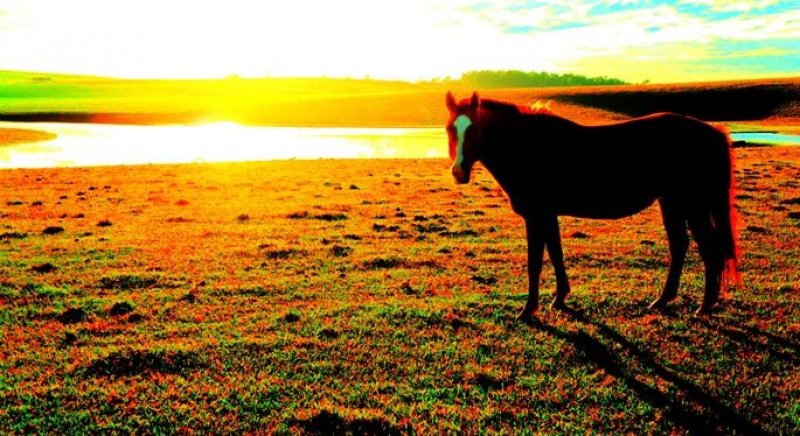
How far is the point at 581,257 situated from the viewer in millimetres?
12320

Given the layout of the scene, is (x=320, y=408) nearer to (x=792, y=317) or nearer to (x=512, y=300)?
(x=512, y=300)

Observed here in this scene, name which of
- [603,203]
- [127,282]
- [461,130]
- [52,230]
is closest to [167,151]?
[52,230]

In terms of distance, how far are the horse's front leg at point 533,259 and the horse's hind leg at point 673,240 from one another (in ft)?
6.40

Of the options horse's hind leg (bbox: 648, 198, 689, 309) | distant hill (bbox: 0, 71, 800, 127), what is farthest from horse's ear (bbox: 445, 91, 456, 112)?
distant hill (bbox: 0, 71, 800, 127)

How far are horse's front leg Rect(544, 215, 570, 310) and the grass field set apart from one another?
33 cm

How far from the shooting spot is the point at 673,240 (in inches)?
350

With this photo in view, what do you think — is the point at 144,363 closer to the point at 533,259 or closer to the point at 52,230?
the point at 533,259

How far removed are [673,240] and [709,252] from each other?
1.87 feet

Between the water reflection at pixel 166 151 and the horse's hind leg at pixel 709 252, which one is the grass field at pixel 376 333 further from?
the water reflection at pixel 166 151

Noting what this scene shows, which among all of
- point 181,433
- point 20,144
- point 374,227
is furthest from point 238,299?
point 20,144

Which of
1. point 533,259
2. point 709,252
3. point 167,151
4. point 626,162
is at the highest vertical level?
point 626,162

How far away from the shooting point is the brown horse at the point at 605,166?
809cm

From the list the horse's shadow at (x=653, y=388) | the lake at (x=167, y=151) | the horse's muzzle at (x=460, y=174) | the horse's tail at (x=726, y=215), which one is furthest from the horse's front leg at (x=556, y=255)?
the lake at (x=167, y=151)

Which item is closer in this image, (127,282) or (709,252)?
(709,252)
